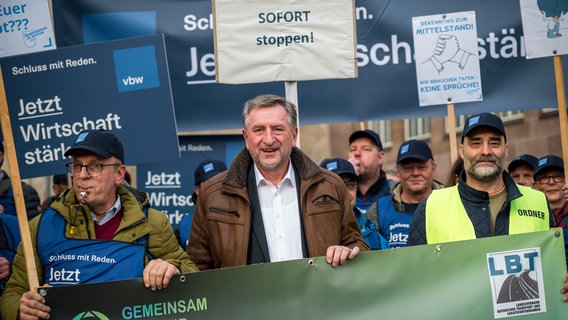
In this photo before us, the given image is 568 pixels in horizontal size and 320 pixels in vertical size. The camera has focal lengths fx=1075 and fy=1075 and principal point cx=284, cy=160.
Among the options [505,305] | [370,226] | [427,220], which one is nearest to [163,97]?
[370,226]

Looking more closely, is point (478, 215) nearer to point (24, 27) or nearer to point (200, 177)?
point (200, 177)

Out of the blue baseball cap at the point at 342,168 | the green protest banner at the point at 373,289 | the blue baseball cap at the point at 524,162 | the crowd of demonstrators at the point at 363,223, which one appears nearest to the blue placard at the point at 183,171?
the blue baseball cap at the point at 342,168

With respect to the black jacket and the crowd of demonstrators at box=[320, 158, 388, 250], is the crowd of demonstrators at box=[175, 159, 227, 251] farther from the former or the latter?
the black jacket

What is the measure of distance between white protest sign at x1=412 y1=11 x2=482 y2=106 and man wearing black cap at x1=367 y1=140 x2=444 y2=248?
1.80 feet

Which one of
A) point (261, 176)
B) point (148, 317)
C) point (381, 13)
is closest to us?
point (148, 317)

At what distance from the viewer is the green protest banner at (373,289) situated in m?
5.58

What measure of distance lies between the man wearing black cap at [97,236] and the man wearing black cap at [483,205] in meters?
1.52

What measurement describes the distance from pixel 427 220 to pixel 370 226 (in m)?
1.53

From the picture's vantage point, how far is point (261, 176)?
6.11 meters

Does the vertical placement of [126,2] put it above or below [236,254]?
above

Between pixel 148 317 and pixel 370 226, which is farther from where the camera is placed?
pixel 370 226

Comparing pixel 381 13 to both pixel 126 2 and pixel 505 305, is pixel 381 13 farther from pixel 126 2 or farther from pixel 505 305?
pixel 505 305

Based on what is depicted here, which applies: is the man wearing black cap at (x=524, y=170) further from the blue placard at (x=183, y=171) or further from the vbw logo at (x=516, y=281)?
the vbw logo at (x=516, y=281)

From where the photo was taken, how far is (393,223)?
8.47 meters
